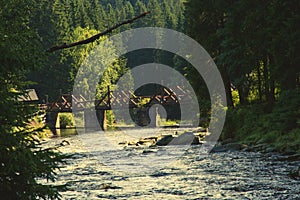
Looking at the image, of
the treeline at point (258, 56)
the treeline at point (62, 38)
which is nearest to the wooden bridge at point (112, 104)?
the treeline at point (62, 38)

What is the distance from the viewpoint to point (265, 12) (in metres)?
22.7

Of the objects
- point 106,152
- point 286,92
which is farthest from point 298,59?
point 106,152

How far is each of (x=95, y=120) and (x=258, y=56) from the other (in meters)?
31.2

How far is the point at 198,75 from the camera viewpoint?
1323 inches

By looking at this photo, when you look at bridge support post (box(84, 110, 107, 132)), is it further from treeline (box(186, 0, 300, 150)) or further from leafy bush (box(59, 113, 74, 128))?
treeline (box(186, 0, 300, 150))

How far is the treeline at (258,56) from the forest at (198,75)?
44 millimetres

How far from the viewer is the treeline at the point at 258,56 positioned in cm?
2062

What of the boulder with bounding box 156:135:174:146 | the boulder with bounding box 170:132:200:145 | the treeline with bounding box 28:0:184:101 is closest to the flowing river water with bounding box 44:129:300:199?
the boulder with bounding box 170:132:200:145

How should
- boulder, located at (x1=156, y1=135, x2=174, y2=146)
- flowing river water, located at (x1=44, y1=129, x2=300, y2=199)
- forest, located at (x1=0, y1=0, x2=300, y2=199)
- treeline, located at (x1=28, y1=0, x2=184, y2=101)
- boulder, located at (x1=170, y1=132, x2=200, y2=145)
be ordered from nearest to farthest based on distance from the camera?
1. forest, located at (x1=0, y1=0, x2=300, y2=199)
2. flowing river water, located at (x1=44, y1=129, x2=300, y2=199)
3. boulder, located at (x1=170, y1=132, x2=200, y2=145)
4. boulder, located at (x1=156, y1=135, x2=174, y2=146)
5. treeline, located at (x1=28, y1=0, x2=184, y2=101)

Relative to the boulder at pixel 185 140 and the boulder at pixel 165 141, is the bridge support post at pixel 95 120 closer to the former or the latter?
the boulder at pixel 165 141

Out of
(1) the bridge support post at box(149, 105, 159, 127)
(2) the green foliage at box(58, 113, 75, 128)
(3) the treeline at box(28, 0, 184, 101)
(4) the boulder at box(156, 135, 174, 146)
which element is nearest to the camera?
(4) the boulder at box(156, 135, 174, 146)

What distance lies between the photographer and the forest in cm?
432

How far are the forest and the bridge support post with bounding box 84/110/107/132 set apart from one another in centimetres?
1558

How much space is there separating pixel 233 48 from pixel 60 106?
30934 mm
